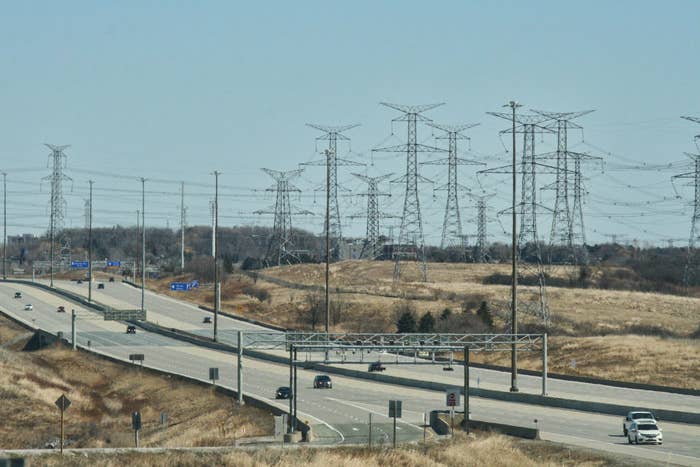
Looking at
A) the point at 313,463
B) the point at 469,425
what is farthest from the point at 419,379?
the point at 313,463

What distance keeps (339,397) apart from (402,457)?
33.9m

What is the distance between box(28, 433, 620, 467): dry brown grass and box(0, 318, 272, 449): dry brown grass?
9.25 m

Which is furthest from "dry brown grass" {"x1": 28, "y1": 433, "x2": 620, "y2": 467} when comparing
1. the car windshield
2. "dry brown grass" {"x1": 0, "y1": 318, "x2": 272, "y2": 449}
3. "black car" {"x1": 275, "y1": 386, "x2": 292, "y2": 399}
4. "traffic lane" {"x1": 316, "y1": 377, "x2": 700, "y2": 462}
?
"black car" {"x1": 275, "y1": 386, "x2": 292, "y2": 399}

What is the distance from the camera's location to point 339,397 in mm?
75812

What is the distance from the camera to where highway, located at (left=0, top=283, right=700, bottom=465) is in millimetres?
52938

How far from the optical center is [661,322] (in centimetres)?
12325

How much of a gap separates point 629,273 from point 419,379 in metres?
93.2

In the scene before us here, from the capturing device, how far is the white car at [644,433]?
1993 inches

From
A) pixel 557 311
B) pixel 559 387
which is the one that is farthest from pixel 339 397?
pixel 557 311

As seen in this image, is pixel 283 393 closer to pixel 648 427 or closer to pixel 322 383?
pixel 322 383

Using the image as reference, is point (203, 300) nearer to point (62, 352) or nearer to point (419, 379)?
point (62, 352)

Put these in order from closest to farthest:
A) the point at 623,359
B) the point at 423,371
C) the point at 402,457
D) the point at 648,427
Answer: the point at 402,457 < the point at 648,427 < the point at 623,359 < the point at 423,371

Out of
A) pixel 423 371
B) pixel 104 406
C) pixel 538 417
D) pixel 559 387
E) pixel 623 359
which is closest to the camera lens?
pixel 538 417

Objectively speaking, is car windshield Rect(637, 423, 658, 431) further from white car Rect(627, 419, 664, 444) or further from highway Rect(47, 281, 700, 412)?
highway Rect(47, 281, 700, 412)
